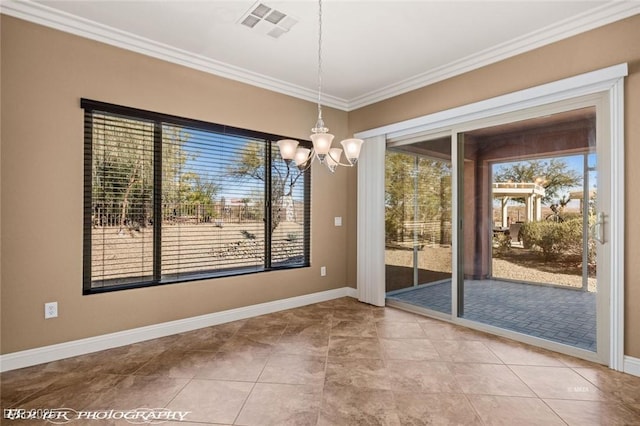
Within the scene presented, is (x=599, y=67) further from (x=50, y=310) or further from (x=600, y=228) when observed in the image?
(x=50, y=310)

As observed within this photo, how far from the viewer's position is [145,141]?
3332 millimetres

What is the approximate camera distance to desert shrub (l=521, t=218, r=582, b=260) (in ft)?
9.87

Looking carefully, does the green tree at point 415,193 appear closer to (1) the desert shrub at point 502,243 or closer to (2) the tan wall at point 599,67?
(1) the desert shrub at point 502,243

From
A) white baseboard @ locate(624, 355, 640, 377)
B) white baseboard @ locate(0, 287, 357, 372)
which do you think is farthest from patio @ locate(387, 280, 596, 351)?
white baseboard @ locate(0, 287, 357, 372)

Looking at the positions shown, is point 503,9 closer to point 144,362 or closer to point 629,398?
point 629,398

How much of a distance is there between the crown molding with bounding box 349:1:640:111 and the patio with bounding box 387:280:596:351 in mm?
2204

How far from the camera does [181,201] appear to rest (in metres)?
3.55

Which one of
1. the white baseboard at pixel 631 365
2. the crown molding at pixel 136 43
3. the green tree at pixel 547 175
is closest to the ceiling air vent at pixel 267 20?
the crown molding at pixel 136 43

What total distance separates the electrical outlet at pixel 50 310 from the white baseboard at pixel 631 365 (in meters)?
4.51

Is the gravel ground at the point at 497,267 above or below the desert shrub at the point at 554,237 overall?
below

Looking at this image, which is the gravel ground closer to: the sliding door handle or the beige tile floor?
the sliding door handle

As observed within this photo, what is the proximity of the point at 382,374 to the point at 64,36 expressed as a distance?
12.3ft

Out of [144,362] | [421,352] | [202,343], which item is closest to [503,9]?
[421,352]

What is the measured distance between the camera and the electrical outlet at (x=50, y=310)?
9.18ft
